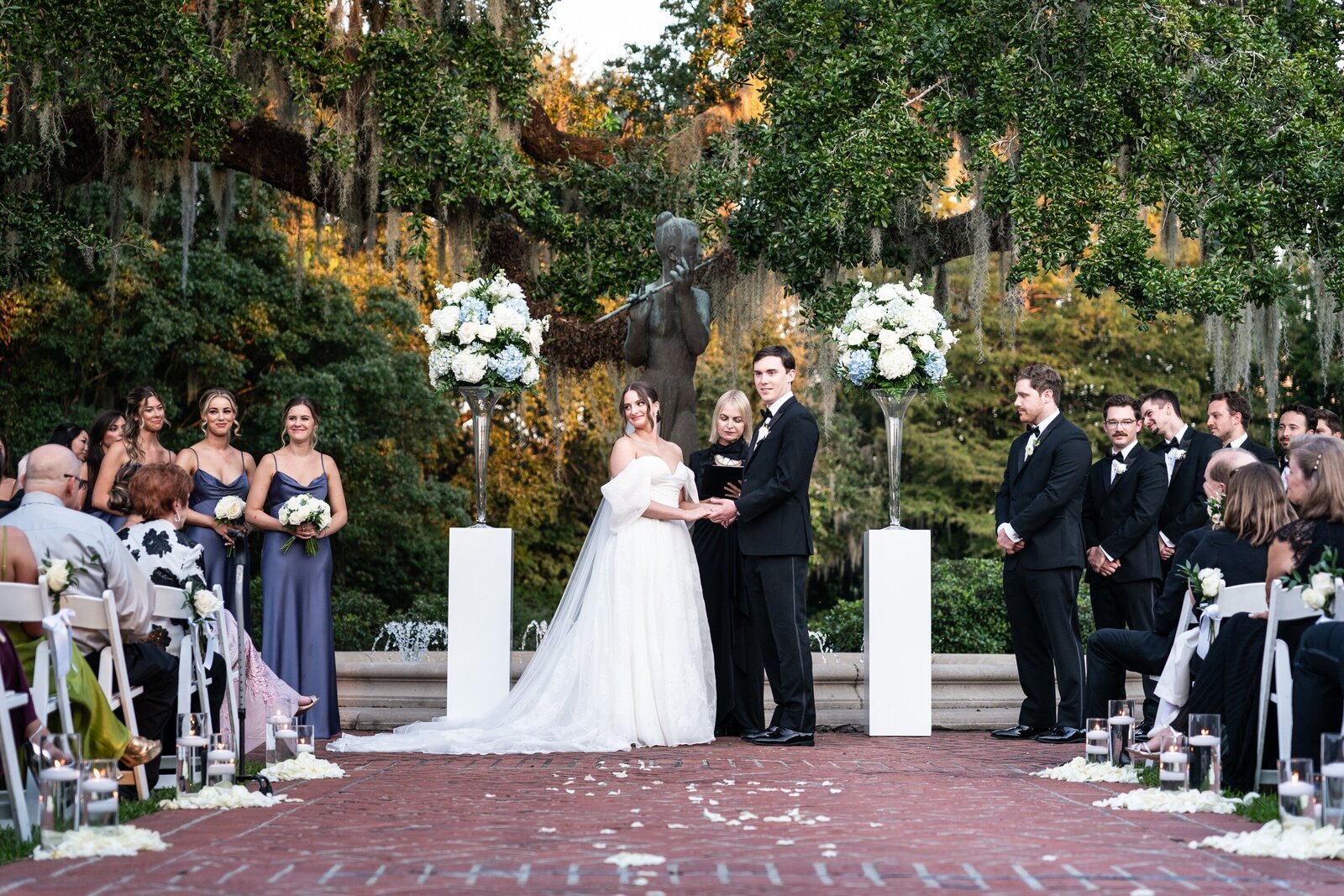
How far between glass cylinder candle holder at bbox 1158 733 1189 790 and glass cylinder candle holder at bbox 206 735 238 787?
3520mm

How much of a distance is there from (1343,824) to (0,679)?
4086 mm

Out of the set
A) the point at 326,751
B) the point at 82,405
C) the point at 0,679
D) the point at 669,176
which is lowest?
the point at 326,751

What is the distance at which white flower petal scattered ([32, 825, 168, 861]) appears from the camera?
4363 millimetres

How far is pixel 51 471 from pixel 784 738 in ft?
13.9

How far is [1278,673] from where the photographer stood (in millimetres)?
5367

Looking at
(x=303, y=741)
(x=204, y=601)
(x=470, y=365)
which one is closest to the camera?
(x=204, y=601)

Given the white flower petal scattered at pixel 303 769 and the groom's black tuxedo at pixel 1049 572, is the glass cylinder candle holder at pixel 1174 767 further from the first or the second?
the white flower petal scattered at pixel 303 769

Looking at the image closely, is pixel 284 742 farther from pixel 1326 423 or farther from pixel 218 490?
pixel 1326 423

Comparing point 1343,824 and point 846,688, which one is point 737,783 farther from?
point 846,688

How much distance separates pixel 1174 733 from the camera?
580 centimetres

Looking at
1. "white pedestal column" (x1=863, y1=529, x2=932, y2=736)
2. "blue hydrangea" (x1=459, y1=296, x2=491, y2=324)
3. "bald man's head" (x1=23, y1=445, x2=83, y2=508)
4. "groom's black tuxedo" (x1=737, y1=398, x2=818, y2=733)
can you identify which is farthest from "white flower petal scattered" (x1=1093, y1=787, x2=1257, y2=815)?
"blue hydrangea" (x1=459, y1=296, x2=491, y2=324)

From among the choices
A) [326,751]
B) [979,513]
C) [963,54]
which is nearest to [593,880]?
[326,751]

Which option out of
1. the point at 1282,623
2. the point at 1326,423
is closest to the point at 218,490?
the point at 1282,623

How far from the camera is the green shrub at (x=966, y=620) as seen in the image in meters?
12.7
